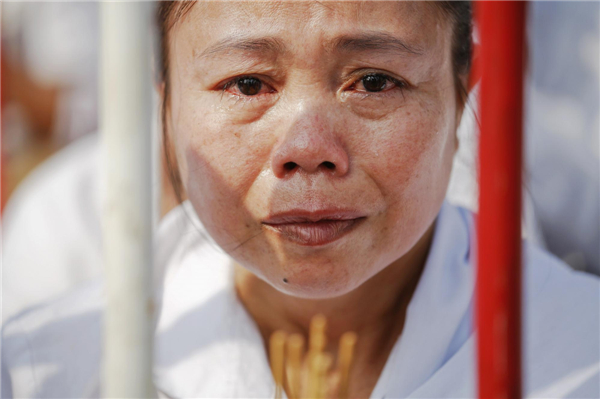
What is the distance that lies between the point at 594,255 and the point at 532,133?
0.44 m

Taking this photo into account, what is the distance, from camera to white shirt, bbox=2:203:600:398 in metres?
0.92

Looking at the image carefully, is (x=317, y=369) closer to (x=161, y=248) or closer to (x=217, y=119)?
(x=217, y=119)

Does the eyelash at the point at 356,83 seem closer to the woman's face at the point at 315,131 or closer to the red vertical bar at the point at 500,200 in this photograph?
the woman's face at the point at 315,131

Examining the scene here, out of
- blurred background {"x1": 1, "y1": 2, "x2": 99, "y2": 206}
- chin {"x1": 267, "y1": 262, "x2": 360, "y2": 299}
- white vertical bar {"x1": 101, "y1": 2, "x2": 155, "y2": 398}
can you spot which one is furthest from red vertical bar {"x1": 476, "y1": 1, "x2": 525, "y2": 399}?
blurred background {"x1": 1, "y1": 2, "x2": 99, "y2": 206}

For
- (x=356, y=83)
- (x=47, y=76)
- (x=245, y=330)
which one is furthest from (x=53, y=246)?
(x=47, y=76)

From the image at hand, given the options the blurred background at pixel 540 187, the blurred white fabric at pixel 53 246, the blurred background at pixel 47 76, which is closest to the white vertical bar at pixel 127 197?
the blurred background at pixel 540 187

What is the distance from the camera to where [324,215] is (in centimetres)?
77

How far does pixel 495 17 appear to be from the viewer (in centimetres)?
44

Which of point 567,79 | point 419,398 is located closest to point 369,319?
point 419,398

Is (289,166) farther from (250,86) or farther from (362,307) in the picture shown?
(362,307)

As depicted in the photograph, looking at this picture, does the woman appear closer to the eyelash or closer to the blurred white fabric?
the eyelash

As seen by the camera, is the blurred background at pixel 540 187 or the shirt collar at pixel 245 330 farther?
the blurred background at pixel 540 187

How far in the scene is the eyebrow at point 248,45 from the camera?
0.77 metres

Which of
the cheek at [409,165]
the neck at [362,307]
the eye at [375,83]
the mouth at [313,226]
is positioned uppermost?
the eye at [375,83]
